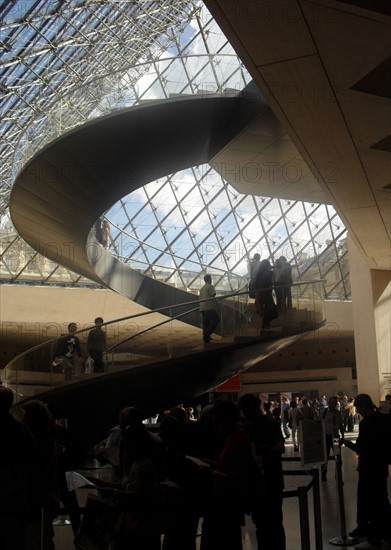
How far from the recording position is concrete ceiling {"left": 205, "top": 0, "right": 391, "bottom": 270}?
21.2 feet

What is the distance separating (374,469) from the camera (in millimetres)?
6027

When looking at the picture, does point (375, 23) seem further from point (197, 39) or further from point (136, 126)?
point (197, 39)

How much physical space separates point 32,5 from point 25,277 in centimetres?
1318

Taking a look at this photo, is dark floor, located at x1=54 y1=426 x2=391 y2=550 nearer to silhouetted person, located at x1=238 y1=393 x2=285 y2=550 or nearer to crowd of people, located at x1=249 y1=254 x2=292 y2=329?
silhouetted person, located at x1=238 y1=393 x2=285 y2=550

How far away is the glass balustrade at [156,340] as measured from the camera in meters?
12.4

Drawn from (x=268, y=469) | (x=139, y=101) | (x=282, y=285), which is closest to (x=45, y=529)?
(x=268, y=469)

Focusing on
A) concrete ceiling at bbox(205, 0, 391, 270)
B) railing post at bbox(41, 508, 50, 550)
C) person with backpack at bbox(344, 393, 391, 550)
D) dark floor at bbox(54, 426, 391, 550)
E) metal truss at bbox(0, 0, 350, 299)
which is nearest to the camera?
railing post at bbox(41, 508, 50, 550)

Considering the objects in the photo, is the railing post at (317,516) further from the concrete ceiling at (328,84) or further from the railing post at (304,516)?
the concrete ceiling at (328,84)

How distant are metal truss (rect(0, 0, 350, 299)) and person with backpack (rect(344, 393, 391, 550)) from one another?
8.73 meters

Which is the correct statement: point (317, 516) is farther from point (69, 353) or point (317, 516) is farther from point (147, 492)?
point (69, 353)

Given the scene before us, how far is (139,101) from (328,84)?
555 cm

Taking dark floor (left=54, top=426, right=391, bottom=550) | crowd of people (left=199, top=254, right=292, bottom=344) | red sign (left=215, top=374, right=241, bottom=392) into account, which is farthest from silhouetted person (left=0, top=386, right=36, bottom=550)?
red sign (left=215, top=374, right=241, bottom=392)

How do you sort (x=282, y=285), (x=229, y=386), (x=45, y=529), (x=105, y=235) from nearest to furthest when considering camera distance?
(x=45, y=529), (x=282, y=285), (x=229, y=386), (x=105, y=235)

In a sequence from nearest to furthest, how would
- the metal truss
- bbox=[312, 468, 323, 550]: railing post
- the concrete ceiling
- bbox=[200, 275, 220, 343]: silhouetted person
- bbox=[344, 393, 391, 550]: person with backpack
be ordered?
bbox=[312, 468, 323, 550]: railing post < bbox=[344, 393, 391, 550]: person with backpack < the concrete ceiling < bbox=[200, 275, 220, 343]: silhouetted person < the metal truss
